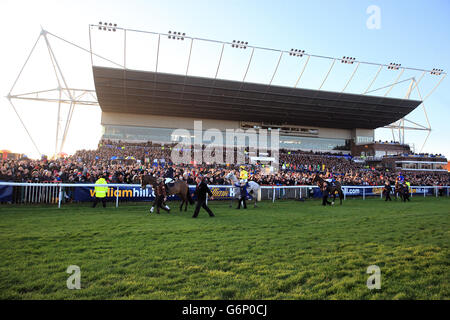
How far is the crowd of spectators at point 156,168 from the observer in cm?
1649

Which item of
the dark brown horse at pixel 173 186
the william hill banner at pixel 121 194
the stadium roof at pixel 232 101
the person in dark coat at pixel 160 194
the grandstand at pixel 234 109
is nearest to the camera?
the person in dark coat at pixel 160 194

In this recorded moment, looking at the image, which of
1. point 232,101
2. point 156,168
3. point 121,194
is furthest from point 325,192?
point 232,101

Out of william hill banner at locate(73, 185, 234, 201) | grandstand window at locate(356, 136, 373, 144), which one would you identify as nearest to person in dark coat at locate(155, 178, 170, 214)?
william hill banner at locate(73, 185, 234, 201)

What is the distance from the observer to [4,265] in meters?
4.66

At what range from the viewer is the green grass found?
3.72 meters

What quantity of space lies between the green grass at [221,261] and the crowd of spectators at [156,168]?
8.72 metres

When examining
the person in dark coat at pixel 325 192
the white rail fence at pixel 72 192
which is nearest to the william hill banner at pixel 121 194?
the white rail fence at pixel 72 192

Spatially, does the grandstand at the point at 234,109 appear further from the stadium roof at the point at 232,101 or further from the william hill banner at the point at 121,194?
the william hill banner at the point at 121,194

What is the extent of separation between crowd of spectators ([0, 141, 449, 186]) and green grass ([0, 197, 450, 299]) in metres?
8.72

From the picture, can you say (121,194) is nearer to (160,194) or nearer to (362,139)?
(160,194)

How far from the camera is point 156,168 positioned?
24.1 metres

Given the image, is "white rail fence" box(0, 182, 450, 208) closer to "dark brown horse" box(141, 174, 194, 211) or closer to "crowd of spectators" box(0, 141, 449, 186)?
"crowd of spectators" box(0, 141, 449, 186)

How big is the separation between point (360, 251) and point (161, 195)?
351 inches
